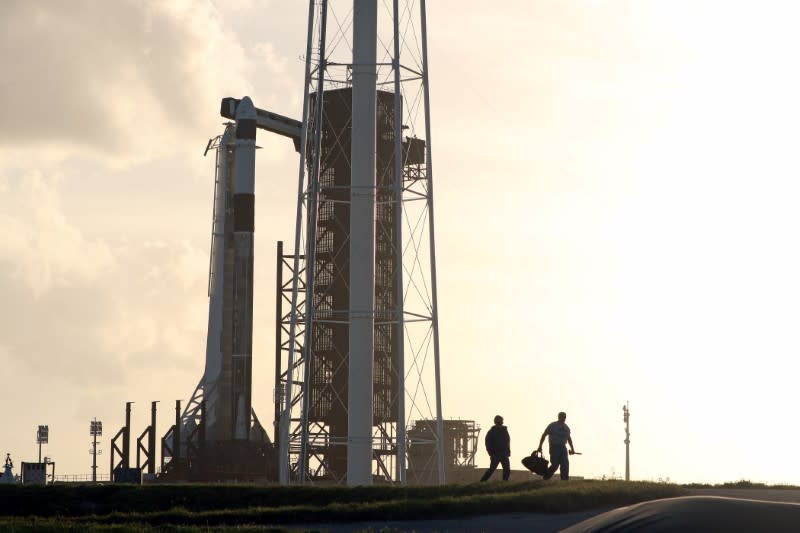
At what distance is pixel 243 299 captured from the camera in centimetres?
9156

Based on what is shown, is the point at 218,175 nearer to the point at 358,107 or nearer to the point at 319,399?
the point at 319,399

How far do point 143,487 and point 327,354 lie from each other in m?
43.0

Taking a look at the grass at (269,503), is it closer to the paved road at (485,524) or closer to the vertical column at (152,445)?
the paved road at (485,524)

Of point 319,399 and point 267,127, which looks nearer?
point 319,399

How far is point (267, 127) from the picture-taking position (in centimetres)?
9369

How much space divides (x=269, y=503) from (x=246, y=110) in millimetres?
54934

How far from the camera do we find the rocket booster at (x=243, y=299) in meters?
90.0

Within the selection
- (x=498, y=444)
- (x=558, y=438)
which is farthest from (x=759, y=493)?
(x=498, y=444)

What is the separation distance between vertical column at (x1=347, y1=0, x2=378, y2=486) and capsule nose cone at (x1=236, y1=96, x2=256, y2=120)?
3240 cm

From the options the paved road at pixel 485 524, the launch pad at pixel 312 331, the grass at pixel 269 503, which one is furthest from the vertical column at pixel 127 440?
the paved road at pixel 485 524

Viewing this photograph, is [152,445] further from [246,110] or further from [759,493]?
[759,493]

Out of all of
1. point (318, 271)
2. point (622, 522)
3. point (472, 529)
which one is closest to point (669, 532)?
point (622, 522)

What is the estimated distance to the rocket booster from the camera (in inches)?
3543

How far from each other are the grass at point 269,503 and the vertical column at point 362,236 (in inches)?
690
